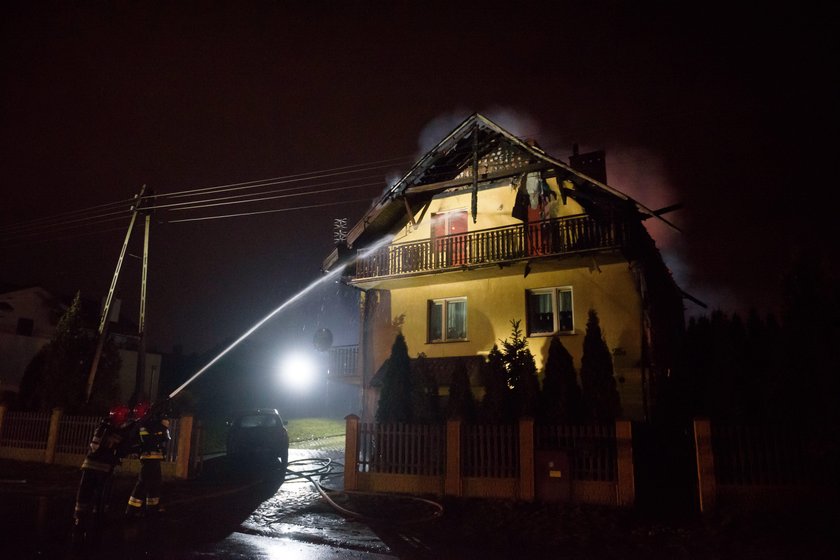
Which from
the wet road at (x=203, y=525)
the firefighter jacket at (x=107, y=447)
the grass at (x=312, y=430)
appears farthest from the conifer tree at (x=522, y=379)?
the grass at (x=312, y=430)

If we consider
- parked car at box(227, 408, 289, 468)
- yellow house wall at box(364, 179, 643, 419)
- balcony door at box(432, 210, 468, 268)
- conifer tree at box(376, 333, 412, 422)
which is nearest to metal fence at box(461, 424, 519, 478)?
conifer tree at box(376, 333, 412, 422)

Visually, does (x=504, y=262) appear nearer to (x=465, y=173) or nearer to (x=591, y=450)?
(x=465, y=173)

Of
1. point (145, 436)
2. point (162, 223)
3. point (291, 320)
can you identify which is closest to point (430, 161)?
point (162, 223)

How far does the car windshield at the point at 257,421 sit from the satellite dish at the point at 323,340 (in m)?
4.44

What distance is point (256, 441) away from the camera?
1694 cm

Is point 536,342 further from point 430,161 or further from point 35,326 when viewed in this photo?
point 35,326

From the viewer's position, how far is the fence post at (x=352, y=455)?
12930 millimetres

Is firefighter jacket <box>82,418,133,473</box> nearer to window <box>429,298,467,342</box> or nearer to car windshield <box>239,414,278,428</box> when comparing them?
car windshield <box>239,414,278,428</box>

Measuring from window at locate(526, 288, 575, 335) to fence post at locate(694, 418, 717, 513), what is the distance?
22.9 feet

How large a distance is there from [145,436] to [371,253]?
11512 mm

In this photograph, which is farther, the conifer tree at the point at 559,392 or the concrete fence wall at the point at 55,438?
the concrete fence wall at the point at 55,438

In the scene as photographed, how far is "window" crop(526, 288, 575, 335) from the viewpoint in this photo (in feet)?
58.2

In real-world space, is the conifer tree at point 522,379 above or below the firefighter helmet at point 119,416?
above

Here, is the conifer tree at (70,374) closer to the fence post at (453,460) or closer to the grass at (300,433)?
the grass at (300,433)
